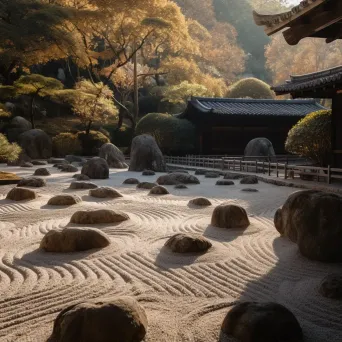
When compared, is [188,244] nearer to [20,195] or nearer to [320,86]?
[20,195]

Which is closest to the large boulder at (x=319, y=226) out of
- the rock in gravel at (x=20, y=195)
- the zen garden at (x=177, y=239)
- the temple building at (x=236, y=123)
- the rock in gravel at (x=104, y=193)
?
the zen garden at (x=177, y=239)

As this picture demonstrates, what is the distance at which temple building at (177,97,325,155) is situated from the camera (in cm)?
2505

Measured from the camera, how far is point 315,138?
582 inches

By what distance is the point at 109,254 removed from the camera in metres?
5.22

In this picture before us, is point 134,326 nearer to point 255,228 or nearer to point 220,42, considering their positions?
point 255,228

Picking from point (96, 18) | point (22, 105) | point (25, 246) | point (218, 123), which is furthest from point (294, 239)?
point (22, 105)

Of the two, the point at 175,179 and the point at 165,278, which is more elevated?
the point at 175,179

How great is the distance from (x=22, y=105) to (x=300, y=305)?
34681 mm

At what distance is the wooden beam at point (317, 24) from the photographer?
4.26m

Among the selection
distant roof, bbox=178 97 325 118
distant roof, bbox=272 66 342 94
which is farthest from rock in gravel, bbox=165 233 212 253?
distant roof, bbox=178 97 325 118

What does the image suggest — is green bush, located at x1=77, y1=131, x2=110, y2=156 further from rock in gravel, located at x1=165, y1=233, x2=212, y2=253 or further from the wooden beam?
the wooden beam

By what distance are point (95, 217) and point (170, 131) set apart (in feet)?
60.0

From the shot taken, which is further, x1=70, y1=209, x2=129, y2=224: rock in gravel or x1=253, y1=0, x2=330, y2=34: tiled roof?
x1=70, y1=209, x2=129, y2=224: rock in gravel

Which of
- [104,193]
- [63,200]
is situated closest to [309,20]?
[63,200]
